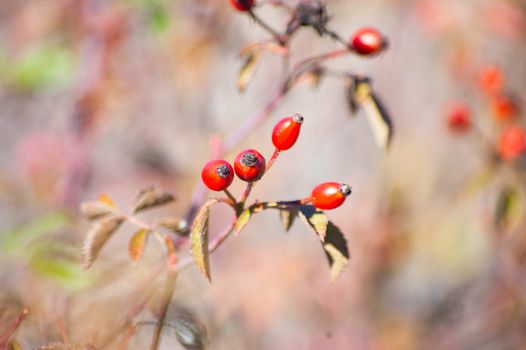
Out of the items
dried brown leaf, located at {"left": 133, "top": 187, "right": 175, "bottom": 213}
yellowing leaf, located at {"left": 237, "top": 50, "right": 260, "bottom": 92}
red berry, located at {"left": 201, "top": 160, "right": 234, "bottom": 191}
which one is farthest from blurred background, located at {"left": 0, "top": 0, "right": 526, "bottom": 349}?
red berry, located at {"left": 201, "top": 160, "right": 234, "bottom": 191}

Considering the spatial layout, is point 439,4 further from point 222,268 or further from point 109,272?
point 109,272

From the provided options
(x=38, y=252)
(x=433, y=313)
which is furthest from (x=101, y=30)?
(x=433, y=313)

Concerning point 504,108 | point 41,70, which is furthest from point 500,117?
point 41,70

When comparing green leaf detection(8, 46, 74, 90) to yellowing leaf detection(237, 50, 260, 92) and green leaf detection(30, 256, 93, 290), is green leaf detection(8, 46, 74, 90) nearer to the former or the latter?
green leaf detection(30, 256, 93, 290)

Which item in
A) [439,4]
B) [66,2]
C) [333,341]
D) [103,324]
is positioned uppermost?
[439,4]

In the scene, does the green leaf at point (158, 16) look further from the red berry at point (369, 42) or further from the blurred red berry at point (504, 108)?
the blurred red berry at point (504, 108)

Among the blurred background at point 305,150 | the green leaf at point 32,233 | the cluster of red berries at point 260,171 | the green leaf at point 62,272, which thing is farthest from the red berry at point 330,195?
the blurred background at point 305,150
